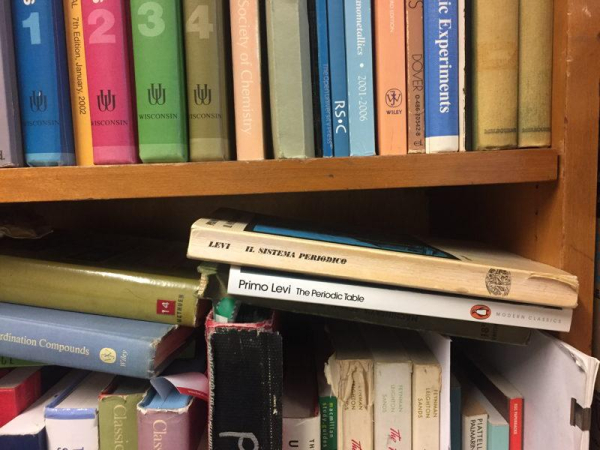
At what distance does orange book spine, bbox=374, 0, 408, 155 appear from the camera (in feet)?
1.59

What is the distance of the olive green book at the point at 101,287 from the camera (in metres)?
0.53

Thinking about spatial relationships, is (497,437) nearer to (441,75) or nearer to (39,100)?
(441,75)

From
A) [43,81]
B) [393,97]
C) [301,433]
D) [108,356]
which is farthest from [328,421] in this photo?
[43,81]

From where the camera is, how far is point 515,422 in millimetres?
537

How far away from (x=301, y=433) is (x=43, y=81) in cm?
44

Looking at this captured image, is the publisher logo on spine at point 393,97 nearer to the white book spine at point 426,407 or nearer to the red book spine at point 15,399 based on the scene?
→ the white book spine at point 426,407

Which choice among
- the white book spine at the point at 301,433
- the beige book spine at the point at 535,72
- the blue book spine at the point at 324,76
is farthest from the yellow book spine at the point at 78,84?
the beige book spine at the point at 535,72

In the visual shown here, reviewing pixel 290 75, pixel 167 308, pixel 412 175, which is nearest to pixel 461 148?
pixel 412 175

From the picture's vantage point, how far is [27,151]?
48 cm

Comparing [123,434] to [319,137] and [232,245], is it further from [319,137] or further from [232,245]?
[319,137]

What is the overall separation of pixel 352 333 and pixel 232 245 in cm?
22

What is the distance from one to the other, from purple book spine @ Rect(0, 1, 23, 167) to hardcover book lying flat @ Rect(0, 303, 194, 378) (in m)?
0.17

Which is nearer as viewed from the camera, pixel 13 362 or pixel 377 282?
pixel 377 282

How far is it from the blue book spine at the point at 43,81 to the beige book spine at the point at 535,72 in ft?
1.50
